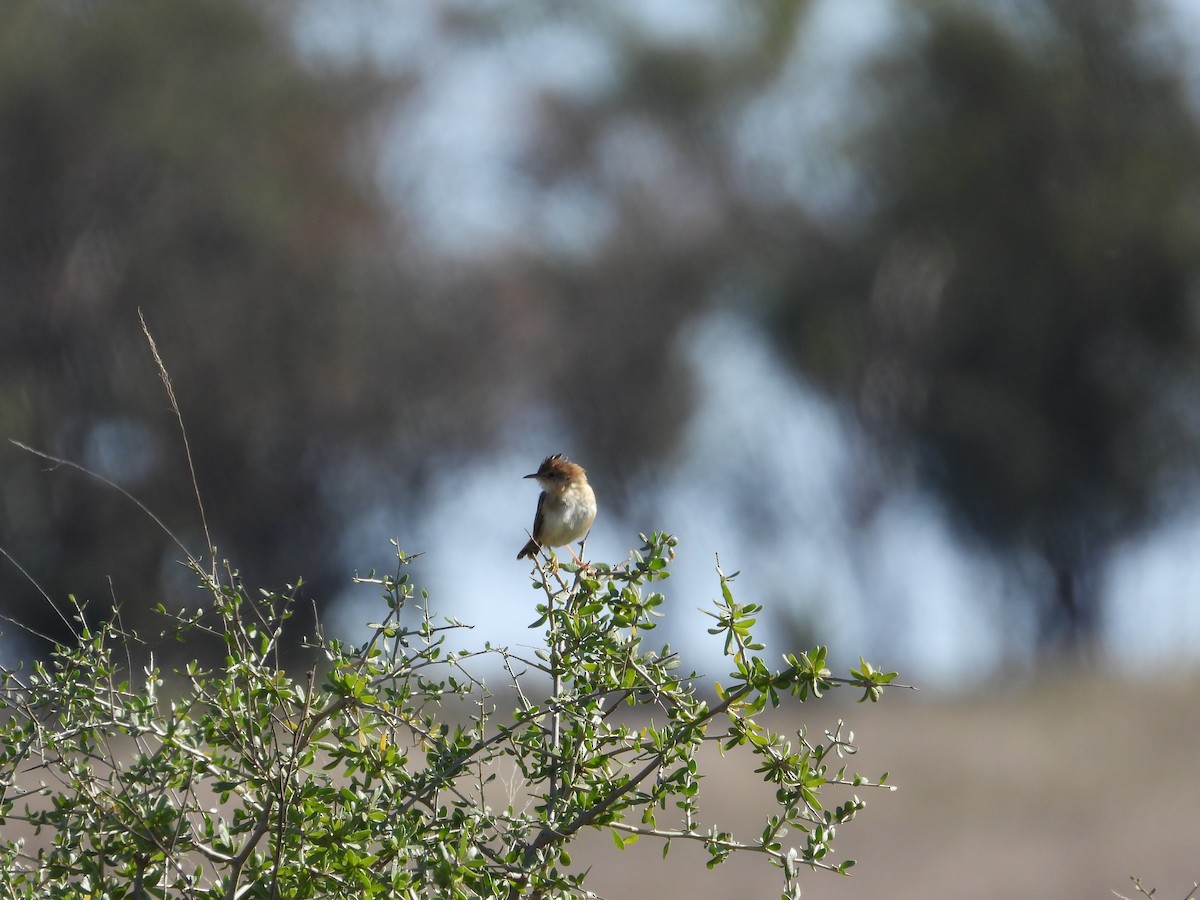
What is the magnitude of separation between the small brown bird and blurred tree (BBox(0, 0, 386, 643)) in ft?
43.7

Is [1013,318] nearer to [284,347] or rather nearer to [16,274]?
[284,347]

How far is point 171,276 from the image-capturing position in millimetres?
21703

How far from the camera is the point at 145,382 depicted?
20.7 m

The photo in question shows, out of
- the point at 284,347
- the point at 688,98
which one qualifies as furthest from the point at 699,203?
the point at 284,347

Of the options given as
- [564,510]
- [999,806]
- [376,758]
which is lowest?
[376,758]

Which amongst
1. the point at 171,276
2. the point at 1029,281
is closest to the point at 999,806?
the point at 1029,281

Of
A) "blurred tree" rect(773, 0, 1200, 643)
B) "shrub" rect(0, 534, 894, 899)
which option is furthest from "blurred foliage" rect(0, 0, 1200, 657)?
"shrub" rect(0, 534, 894, 899)

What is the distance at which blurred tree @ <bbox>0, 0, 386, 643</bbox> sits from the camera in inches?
787

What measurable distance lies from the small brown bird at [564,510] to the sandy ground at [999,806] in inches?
160

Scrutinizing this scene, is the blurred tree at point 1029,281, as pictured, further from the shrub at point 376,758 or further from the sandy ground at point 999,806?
the shrub at point 376,758

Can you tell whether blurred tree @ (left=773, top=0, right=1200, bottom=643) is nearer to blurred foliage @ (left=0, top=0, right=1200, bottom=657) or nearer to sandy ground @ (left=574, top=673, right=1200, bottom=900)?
blurred foliage @ (left=0, top=0, right=1200, bottom=657)

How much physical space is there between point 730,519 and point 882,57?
7.66 metres

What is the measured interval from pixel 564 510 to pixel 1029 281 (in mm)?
19137

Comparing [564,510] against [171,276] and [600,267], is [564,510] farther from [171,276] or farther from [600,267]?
[600,267]
